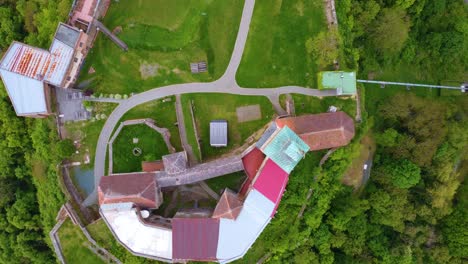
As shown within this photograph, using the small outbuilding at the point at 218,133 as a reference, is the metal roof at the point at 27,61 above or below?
above

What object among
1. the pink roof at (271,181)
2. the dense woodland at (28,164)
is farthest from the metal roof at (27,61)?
the pink roof at (271,181)

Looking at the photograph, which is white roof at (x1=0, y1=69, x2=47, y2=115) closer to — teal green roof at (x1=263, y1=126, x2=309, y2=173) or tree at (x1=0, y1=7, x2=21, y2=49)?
tree at (x1=0, y1=7, x2=21, y2=49)

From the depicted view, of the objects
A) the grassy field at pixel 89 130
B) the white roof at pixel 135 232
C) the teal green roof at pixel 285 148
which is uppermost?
the grassy field at pixel 89 130

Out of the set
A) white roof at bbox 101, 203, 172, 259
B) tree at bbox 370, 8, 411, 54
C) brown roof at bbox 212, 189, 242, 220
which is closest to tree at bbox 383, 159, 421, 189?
tree at bbox 370, 8, 411, 54

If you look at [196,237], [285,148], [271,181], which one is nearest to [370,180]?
[285,148]

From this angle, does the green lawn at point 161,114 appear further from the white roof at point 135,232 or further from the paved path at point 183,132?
the white roof at point 135,232

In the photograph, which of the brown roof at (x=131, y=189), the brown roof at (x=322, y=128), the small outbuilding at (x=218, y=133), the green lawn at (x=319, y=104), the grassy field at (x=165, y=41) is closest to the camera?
the brown roof at (x=131, y=189)

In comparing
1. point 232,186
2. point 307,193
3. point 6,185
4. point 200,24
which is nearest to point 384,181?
point 307,193
